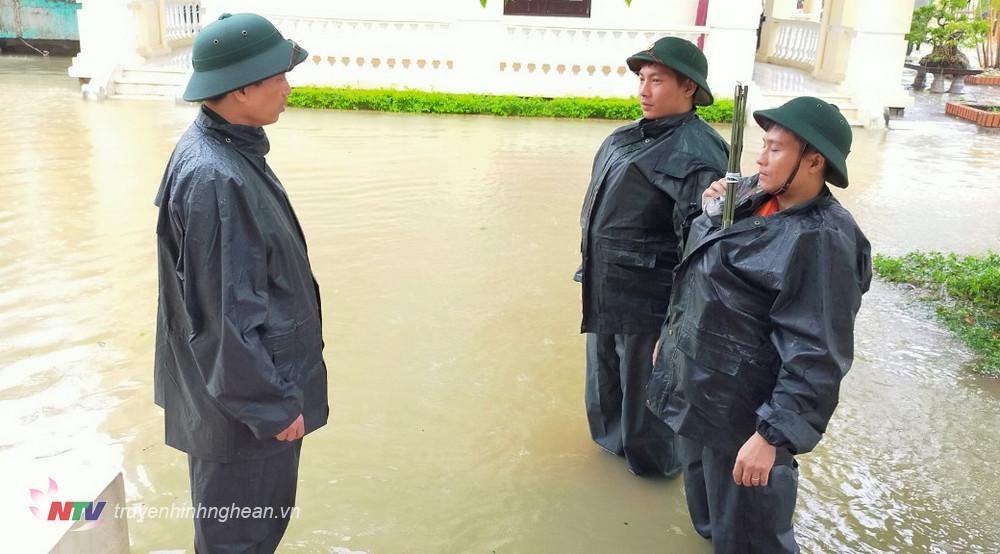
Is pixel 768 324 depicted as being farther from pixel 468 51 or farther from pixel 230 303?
pixel 468 51

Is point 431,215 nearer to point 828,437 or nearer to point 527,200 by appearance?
point 527,200

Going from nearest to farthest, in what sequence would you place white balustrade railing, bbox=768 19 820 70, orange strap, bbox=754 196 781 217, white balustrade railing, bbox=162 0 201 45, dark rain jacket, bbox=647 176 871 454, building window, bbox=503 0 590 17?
dark rain jacket, bbox=647 176 871 454
orange strap, bbox=754 196 781 217
building window, bbox=503 0 590 17
white balustrade railing, bbox=162 0 201 45
white balustrade railing, bbox=768 19 820 70

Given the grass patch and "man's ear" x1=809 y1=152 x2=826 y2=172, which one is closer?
"man's ear" x1=809 y1=152 x2=826 y2=172

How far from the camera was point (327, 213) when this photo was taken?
287 inches

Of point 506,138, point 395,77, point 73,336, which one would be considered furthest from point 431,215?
point 395,77

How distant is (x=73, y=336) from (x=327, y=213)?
280cm

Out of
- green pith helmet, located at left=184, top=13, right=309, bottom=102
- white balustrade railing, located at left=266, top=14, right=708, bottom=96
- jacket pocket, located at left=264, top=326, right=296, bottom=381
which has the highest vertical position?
green pith helmet, located at left=184, top=13, right=309, bottom=102

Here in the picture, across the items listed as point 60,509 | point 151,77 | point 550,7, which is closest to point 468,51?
point 550,7

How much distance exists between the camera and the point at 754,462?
2342 millimetres

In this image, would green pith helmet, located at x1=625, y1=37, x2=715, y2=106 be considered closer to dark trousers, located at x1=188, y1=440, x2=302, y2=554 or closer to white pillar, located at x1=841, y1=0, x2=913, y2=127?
dark trousers, located at x1=188, y1=440, x2=302, y2=554

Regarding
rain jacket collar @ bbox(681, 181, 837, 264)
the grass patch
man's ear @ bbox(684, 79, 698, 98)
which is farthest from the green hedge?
rain jacket collar @ bbox(681, 181, 837, 264)

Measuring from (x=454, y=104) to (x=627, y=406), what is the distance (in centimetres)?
998

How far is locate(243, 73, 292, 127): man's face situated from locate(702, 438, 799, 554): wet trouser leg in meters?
1.71

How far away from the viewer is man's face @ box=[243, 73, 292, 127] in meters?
2.26
